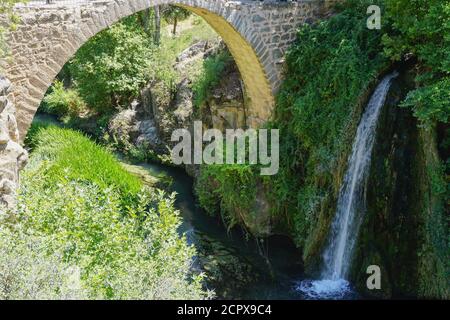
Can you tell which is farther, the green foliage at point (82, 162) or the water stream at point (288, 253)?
the green foliage at point (82, 162)

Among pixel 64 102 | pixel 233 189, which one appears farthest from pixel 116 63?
pixel 233 189

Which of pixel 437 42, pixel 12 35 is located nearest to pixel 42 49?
pixel 12 35

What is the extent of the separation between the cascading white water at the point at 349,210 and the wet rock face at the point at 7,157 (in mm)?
4603

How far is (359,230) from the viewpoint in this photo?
7902 mm

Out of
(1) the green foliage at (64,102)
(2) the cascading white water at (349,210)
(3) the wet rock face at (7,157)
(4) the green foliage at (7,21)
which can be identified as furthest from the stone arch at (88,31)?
(1) the green foliage at (64,102)

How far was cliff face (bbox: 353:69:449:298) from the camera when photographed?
6.83m

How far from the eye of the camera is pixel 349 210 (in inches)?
316

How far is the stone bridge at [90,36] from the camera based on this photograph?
24.8 ft

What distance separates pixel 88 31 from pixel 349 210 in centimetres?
481

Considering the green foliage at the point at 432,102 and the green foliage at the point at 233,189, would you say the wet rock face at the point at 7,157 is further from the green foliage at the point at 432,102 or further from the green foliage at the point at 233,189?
the green foliage at the point at 432,102

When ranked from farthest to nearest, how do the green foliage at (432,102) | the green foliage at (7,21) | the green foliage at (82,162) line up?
the green foliage at (82,162)
the green foliage at (7,21)
the green foliage at (432,102)

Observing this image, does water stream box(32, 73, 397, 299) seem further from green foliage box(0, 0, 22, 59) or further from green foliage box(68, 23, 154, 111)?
green foliage box(68, 23, 154, 111)
